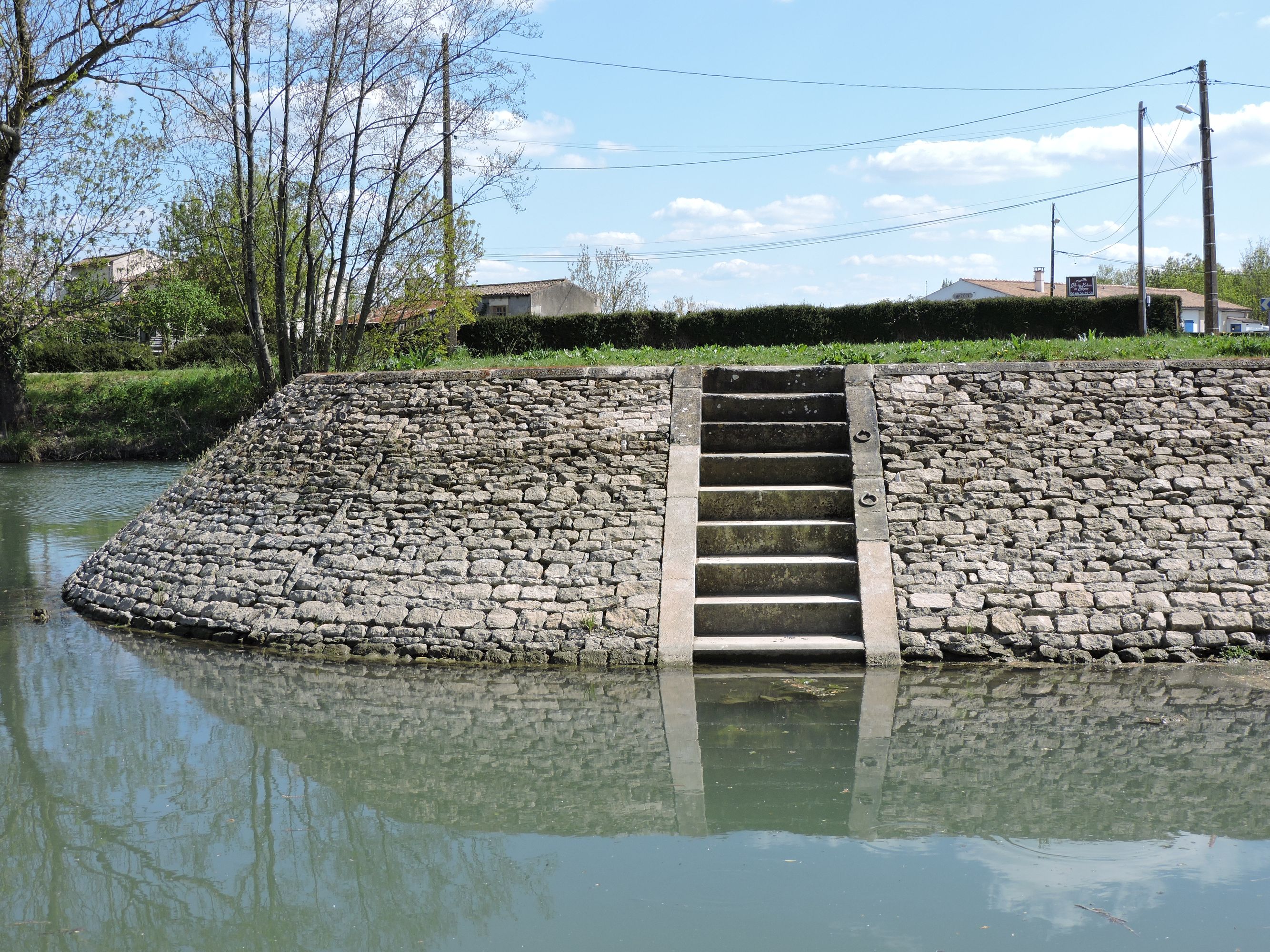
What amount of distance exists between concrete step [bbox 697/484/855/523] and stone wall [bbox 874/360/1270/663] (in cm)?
48

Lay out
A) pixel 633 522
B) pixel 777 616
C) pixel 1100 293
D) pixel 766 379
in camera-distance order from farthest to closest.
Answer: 1. pixel 1100 293
2. pixel 766 379
3. pixel 633 522
4. pixel 777 616

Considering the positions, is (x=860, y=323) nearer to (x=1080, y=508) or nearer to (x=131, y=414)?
(x=1080, y=508)

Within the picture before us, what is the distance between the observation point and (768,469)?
29.0 feet

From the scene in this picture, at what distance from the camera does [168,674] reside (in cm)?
739

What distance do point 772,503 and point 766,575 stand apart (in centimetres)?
82

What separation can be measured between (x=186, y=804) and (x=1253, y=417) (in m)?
8.21

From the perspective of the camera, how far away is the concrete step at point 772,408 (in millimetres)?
9352

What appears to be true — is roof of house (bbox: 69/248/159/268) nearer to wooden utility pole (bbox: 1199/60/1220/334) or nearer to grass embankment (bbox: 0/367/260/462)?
grass embankment (bbox: 0/367/260/462)

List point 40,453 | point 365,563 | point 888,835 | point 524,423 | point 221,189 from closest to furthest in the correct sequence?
point 888,835, point 365,563, point 524,423, point 221,189, point 40,453

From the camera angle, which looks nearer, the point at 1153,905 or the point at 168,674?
the point at 1153,905

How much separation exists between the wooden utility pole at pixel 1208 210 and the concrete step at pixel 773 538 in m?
14.7

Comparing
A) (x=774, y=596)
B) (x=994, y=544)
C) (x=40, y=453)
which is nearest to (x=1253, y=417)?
(x=994, y=544)

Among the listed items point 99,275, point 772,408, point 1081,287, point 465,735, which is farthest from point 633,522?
point 1081,287

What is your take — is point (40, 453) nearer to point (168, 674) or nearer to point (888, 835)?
point (168, 674)
